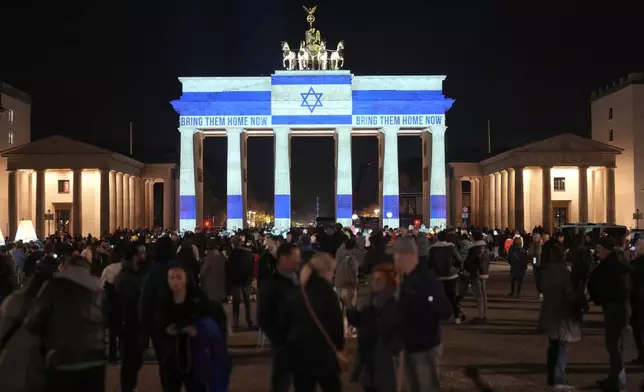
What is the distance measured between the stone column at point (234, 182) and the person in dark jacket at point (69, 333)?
54263mm

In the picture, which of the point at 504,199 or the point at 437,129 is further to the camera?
the point at 504,199

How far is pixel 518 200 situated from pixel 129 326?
53470 mm

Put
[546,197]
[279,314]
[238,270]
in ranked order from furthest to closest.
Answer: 1. [546,197]
2. [238,270]
3. [279,314]

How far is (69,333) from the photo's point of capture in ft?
21.1

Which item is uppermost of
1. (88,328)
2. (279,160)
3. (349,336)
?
(279,160)

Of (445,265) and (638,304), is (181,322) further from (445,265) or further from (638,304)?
(445,265)

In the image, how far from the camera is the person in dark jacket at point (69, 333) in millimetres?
6367

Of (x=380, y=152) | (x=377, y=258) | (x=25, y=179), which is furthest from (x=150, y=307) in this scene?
(x=25, y=179)

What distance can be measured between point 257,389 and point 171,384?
10.8 feet

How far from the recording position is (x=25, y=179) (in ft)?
217

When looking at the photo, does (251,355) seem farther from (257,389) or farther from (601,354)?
(601,354)

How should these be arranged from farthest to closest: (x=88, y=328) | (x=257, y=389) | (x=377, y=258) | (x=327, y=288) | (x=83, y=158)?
1. (x=83, y=158)
2. (x=377, y=258)
3. (x=257, y=389)
4. (x=327, y=288)
5. (x=88, y=328)

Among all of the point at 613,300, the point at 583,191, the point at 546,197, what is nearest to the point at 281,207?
the point at 546,197

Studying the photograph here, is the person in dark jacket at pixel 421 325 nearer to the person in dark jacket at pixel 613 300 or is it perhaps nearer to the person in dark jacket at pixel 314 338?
the person in dark jacket at pixel 314 338
